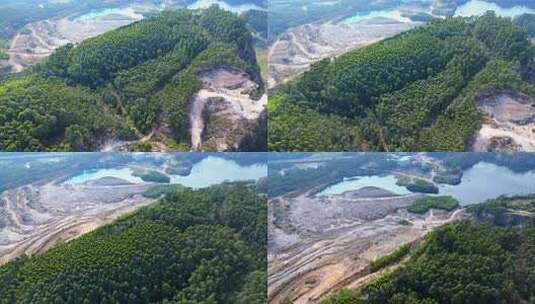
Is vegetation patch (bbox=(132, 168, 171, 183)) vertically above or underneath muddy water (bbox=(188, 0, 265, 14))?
underneath

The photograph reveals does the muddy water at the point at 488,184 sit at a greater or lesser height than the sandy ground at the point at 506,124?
lesser

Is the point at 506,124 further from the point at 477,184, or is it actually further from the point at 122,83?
the point at 122,83

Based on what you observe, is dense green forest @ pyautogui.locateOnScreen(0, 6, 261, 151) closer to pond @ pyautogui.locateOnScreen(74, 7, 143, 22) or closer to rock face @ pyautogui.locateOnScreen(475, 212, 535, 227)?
pond @ pyautogui.locateOnScreen(74, 7, 143, 22)

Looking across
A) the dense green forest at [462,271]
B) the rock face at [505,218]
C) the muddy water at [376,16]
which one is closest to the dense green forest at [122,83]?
the muddy water at [376,16]

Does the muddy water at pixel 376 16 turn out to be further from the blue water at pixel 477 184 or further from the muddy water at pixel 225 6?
the blue water at pixel 477 184

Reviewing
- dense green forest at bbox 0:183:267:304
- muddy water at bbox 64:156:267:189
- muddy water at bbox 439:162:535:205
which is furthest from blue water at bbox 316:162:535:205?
dense green forest at bbox 0:183:267:304

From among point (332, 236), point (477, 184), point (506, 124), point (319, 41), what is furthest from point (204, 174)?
point (506, 124)
